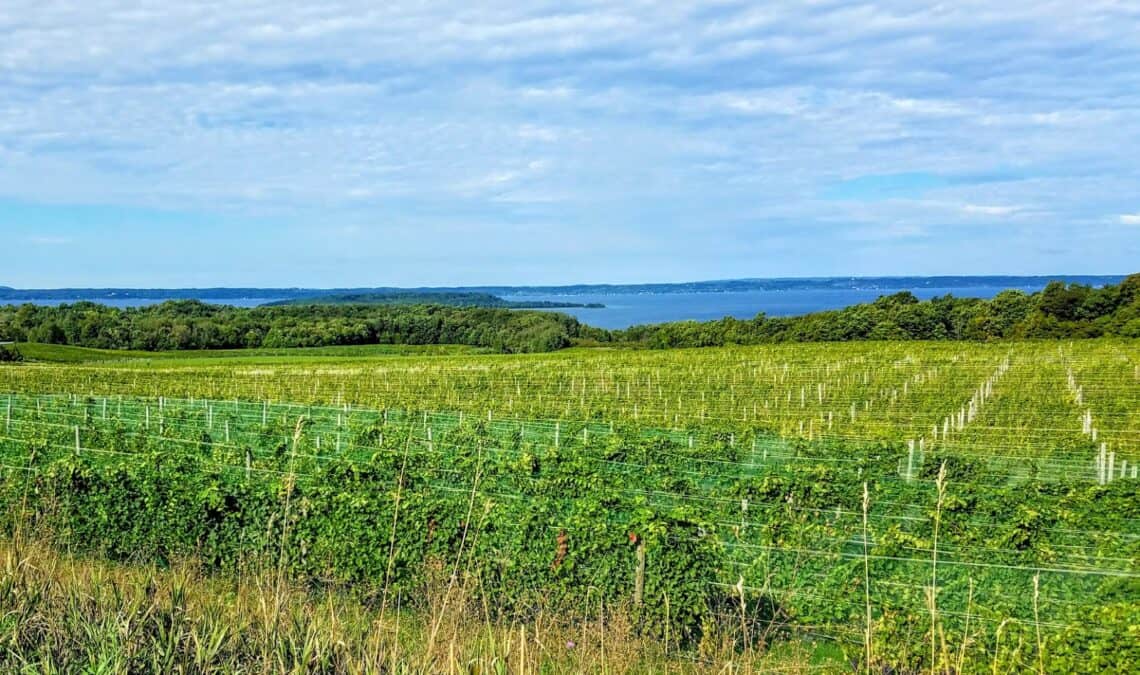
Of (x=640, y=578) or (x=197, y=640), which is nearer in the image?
(x=197, y=640)

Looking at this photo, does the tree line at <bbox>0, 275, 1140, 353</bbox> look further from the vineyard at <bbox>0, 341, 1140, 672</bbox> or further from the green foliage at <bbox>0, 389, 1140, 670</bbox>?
the green foliage at <bbox>0, 389, 1140, 670</bbox>

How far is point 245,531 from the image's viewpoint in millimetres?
7957

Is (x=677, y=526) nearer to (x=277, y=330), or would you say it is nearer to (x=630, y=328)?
(x=630, y=328)

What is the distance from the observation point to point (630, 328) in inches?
3184

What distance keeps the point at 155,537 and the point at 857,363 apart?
38.7m

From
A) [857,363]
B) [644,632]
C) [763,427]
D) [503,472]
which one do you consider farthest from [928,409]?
[644,632]

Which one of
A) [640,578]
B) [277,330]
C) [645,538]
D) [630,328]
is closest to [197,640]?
[640,578]

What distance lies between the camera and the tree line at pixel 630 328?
63.3 metres

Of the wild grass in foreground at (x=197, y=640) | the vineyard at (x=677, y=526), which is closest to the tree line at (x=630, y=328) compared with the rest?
the vineyard at (x=677, y=526)

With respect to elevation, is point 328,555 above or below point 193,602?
below

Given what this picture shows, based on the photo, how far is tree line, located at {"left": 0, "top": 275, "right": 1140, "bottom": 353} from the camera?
63.3 meters

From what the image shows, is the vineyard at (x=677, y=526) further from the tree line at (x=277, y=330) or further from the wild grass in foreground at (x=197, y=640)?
the tree line at (x=277, y=330)

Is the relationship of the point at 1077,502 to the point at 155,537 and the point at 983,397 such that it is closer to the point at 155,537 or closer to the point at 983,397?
the point at 155,537

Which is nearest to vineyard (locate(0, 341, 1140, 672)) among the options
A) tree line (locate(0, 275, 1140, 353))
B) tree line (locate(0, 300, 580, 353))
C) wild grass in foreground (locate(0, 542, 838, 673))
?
wild grass in foreground (locate(0, 542, 838, 673))
